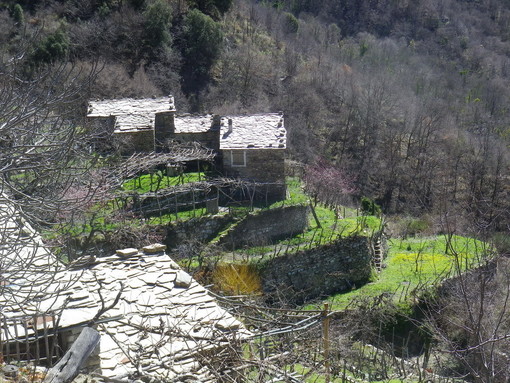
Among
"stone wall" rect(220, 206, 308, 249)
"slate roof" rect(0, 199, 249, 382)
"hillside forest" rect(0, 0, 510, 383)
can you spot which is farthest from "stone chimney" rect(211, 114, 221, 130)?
"slate roof" rect(0, 199, 249, 382)

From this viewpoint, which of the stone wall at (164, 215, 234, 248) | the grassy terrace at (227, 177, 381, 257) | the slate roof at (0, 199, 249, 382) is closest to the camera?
the slate roof at (0, 199, 249, 382)

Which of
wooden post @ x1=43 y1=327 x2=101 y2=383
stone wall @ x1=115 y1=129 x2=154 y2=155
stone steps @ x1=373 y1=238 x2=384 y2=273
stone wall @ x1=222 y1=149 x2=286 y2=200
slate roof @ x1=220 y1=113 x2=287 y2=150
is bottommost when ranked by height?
stone steps @ x1=373 y1=238 x2=384 y2=273

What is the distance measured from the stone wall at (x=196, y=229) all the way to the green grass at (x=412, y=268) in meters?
4.13

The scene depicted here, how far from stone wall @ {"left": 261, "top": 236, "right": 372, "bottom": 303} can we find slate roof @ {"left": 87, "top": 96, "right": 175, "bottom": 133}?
7.75 meters

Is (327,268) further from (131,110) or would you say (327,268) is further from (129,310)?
(129,310)

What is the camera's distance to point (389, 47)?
52.4 m

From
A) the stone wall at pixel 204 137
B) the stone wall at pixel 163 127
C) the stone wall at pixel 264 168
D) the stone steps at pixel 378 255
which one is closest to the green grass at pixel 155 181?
the stone wall at pixel 264 168

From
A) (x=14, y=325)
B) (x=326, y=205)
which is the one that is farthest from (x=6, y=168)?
(x=326, y=205)

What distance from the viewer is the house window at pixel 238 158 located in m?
22.3

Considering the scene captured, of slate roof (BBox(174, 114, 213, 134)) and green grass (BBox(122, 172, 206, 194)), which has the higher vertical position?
slate roof (BBox(174, 114, 213, 134))

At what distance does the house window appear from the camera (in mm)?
22281

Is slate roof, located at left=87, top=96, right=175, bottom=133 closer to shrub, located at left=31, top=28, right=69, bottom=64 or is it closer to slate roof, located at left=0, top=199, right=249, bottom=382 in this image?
shrub, located at left=31, top=28, right=69, bottom=64

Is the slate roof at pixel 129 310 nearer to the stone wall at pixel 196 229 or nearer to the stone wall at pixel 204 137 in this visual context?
the stone wall at pixel 196 229

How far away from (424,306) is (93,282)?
11.0m
